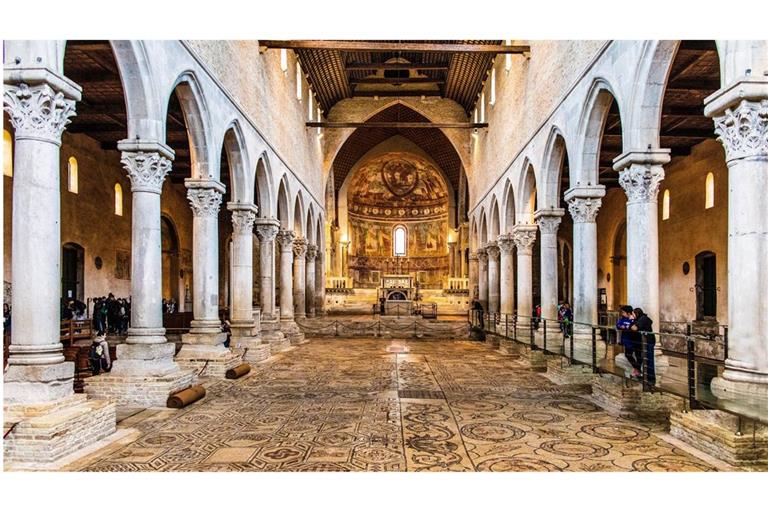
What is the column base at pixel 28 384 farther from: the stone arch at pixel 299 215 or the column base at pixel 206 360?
the stone arch at pixel 299 215

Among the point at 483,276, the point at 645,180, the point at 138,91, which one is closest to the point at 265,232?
the point at 138,91

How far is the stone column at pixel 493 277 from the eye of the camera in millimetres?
27719

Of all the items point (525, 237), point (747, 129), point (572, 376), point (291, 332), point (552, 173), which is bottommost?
point (291, 332)

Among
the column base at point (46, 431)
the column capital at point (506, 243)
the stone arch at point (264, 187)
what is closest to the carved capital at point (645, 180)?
the column base at point (46, 431)

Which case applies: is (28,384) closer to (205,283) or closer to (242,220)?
(205,283)

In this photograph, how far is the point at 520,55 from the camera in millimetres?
21594

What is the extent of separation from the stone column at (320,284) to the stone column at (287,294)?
1034cm

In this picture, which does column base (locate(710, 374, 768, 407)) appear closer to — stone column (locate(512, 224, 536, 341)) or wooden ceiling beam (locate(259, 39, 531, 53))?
stone column (locate(512, 224, 536, 341))

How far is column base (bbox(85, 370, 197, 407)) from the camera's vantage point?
405 inches

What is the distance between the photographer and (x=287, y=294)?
78.5ft

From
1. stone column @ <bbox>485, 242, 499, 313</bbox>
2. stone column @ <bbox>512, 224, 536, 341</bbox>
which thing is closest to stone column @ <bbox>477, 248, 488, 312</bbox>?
stone column @ <bbox>485, 242, 499, 313</bbox>

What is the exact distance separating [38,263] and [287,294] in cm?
1651
